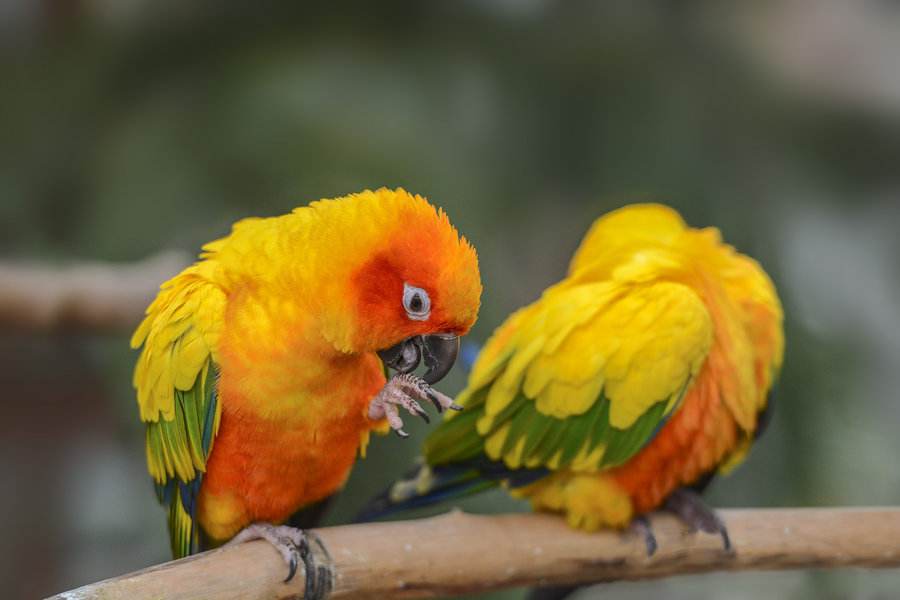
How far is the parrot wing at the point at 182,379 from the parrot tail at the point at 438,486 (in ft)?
0.94

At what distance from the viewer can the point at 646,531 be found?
3.51ft

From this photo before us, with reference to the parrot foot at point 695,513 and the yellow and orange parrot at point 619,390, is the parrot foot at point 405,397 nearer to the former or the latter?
the yellow and orange parrot at point 619,390

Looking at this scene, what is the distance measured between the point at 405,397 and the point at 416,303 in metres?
0.10

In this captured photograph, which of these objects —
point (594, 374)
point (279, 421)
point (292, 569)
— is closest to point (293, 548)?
point (292, 569)

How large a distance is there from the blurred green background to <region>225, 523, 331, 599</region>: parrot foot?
1.49 feet

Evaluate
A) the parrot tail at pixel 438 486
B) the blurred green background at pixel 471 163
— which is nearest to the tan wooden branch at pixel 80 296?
the blurred green background at pixel 471 163

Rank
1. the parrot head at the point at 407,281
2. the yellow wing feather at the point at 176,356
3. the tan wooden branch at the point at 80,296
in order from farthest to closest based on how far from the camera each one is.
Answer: the tan wooden branch at the point at 80,296 < the yellow wing feather at the point at 176,356 < the parrot head at the point at 407,281

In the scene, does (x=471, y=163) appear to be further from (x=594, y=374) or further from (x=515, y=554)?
(x=515, y=554)

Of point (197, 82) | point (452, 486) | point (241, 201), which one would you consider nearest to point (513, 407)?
point (452, 486)

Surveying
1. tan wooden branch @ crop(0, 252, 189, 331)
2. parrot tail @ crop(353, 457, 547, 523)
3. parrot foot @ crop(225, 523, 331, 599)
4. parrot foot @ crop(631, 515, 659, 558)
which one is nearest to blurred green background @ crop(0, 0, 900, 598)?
tan wooden branch @ crop(0, 252, 189, 331)

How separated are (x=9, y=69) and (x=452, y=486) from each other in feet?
2.99

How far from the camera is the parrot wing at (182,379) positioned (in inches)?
30.8

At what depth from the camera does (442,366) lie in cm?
72

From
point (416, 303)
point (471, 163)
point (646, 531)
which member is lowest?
point (646, 531)
